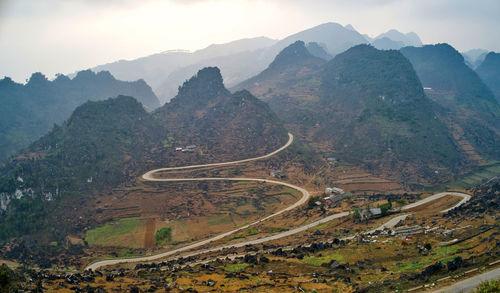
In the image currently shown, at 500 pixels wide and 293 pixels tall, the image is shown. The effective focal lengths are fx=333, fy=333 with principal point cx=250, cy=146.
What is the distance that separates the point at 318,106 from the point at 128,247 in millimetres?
117096

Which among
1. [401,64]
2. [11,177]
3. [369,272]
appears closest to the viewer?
[369,272]

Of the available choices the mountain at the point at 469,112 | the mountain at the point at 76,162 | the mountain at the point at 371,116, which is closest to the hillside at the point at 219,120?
the mountain at the point at 76,162

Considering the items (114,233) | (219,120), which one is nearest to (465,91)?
(219,120)

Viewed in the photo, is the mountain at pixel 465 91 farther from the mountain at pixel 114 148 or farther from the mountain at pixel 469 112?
the mountain at pixel 114 148

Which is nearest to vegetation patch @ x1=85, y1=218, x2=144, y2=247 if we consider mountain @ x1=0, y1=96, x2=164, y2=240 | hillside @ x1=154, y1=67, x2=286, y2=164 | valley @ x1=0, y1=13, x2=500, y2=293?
valley @ x1=0, y1=13, x2=500, y2=293

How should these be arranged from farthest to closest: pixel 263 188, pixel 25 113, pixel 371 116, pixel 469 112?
pixel 25 113, pixel 469 112, pixel 371 116, pixel 263 188

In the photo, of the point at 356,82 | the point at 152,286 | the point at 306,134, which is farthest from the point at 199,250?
the point at 356,82

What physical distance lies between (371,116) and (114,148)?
319 feet

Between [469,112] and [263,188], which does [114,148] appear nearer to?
[263,188]

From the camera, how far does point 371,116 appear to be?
443ft

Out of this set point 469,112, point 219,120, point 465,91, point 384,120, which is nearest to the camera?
point 219,120

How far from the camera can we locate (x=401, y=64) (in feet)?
511

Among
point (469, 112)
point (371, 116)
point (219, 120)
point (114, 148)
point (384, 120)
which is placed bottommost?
point (469, 112)

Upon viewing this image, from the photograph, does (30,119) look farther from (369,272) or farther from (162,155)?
(369,272)
